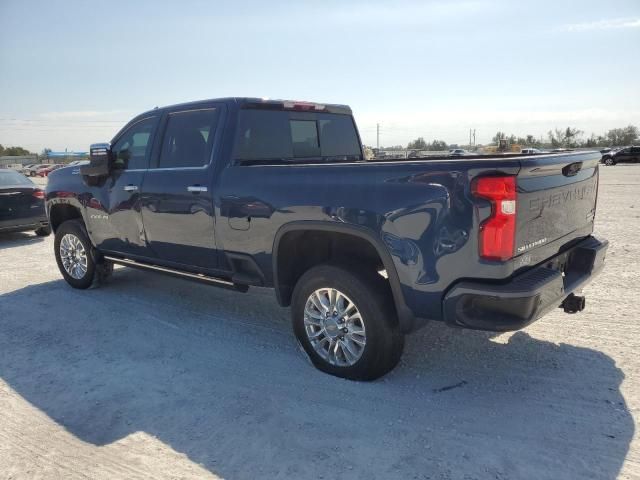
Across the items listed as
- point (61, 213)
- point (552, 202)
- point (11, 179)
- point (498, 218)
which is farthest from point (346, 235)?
point (11, 179)

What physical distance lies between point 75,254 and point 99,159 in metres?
1.58

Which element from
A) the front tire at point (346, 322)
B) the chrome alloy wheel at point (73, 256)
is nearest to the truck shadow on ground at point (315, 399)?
the front tire at point (346, 322)

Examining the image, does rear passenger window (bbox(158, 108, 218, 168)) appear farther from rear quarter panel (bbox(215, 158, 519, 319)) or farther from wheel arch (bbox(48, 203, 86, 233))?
wheel arch (bbox(48, 203, 86, 233))

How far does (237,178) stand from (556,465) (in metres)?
2.91

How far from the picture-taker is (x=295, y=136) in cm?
480

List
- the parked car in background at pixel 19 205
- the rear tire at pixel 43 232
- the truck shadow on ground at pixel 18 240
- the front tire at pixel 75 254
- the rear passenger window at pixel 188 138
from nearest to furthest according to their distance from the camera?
1. the rear passenger window at pixel 188 138
2. the front tire at pixel 75 254
3. the parked car in background at pixel 19 205
4. the truck shadow on ground at pixel 18 240
5. the rear tire at pixel 43 232

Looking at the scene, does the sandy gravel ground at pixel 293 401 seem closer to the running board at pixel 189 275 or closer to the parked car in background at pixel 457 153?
the running board at pixel 189 275

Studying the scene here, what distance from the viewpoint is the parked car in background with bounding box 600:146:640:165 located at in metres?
41.4

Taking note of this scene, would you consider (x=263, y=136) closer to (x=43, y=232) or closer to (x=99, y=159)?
(x=99, y=159)

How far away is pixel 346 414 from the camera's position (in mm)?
3170

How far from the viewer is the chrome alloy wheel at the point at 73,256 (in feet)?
20.2

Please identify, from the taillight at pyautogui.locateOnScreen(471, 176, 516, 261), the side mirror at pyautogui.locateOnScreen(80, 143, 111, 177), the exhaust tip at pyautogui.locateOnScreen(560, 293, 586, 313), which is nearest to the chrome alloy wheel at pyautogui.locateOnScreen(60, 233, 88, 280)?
the side mirror at pyautogui.locateOnScreen(80, 143, 111, 177)

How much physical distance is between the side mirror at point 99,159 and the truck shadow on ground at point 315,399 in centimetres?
159

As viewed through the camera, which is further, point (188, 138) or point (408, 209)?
point (188, 138)
